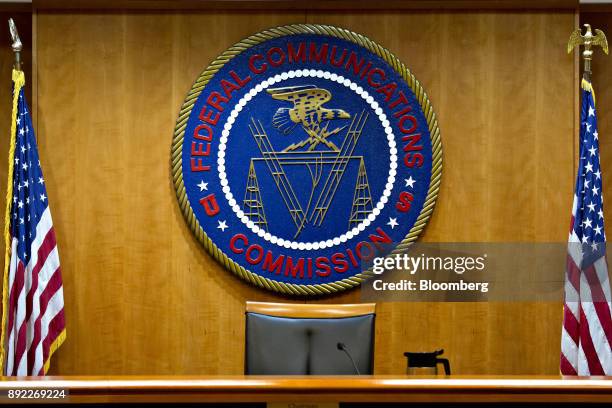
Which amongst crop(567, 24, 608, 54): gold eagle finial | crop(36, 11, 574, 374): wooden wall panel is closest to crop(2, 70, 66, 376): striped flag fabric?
crop(36, 11, 574, 374): wooden wall panel

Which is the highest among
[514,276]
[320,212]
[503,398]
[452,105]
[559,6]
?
[559,6]

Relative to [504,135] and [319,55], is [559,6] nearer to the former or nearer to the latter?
[504,135]

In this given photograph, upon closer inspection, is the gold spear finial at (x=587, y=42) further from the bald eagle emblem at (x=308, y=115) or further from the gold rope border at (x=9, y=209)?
the gold rope border at (x=9, y=209)

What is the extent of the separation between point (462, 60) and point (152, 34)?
1.78m

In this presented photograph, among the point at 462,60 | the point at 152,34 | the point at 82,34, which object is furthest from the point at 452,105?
the point at 82,34

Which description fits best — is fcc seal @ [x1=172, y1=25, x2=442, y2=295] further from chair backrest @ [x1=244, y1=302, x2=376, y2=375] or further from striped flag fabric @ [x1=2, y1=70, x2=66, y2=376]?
chair backrest @ [x1=244, y1=302, x2=376, y2=375]

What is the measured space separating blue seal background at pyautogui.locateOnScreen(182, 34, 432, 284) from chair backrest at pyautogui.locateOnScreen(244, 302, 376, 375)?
104 centimetres

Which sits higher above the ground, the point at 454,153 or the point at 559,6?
the point at 559,6

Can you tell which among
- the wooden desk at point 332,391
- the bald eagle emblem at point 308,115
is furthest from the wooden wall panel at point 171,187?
the wooden desk at point 332,391

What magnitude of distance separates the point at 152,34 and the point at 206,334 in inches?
68.6

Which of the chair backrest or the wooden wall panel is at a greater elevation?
the wooden wall panel

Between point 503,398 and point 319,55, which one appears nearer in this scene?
point 503,398

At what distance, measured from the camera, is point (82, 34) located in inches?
162

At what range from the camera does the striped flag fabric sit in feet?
12.5
